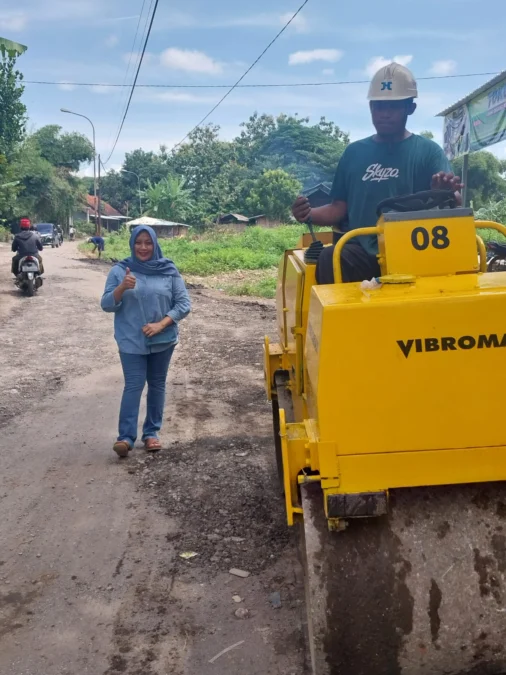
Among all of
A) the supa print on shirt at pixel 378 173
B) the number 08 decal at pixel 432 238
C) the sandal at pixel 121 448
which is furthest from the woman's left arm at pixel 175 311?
the number 08 decal at pixel 432 238

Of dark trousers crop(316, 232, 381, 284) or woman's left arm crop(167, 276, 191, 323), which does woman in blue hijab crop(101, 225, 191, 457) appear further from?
dark trousers crop(316, 232, 381, 284)

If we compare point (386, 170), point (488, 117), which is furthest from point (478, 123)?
point (386, 170)

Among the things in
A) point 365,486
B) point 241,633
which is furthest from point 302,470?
point 241,633

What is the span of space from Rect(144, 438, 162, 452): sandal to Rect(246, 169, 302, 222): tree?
46103 mm

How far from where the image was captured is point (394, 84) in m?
4.01

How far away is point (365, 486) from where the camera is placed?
7.98 ft

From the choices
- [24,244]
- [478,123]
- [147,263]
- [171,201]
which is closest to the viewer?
[147,263]

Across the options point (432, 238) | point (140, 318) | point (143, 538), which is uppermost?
point (432, 238)

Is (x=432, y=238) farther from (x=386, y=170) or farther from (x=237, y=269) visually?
(x=237, y=269)

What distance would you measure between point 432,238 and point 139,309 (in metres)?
3.20

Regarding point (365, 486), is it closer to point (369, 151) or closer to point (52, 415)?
point (369, 151)

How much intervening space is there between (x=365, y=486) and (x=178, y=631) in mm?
1374

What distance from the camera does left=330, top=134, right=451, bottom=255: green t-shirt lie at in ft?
13.4

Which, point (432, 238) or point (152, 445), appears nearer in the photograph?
point (432, 238)
